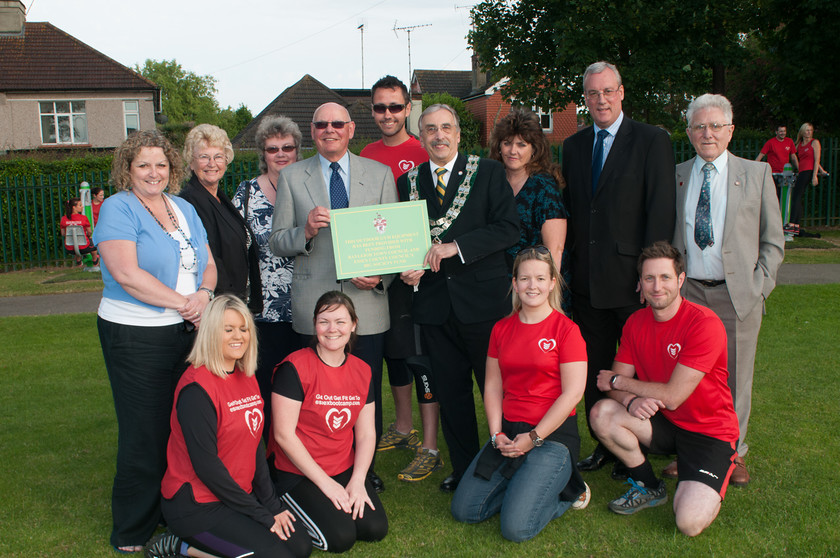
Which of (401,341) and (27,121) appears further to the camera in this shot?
(27,121)

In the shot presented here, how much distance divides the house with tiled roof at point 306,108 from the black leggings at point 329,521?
3108 cm

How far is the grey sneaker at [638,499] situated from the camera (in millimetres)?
4020

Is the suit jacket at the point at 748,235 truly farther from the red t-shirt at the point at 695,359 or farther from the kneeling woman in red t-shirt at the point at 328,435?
the kneeling woman in red t-shirt at the point at 328,435

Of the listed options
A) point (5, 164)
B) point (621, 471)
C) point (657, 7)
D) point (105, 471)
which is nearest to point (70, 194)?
point (5, 164)

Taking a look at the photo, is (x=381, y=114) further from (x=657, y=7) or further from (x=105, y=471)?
(x=657, y=7)

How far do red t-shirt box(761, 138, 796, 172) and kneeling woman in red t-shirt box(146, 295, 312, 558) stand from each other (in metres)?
14.6

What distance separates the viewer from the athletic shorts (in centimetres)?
390

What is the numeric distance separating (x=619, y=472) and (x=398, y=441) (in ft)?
5.53

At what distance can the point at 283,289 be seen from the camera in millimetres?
4879

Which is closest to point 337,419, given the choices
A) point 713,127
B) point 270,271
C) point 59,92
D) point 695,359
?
point 270,271

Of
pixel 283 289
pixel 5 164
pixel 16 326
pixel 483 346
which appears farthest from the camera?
pixel 5 164

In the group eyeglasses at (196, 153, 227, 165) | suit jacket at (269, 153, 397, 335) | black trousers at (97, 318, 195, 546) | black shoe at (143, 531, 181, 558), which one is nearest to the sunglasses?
eyeglasses at (196, 153, 227, 165)

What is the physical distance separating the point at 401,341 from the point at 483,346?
537 mm

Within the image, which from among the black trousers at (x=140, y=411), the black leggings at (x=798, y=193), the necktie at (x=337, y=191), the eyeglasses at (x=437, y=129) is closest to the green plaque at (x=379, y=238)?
the necktie at (x=337, y=191)
